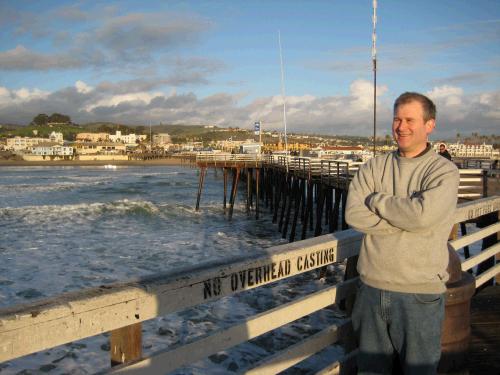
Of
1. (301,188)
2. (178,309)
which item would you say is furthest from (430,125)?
(301,188)

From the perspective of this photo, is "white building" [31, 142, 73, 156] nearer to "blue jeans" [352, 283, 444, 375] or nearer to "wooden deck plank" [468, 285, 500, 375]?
"wooden deck plank" [468, 285, 500, 375]

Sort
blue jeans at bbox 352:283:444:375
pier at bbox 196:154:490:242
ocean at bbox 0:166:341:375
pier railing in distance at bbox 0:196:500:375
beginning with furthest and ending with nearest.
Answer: pier at bbox 196:154:490:242 < ocean at bbox 0:166:341:375 < blue jeans at bbox 352:283:444:375 < pier railing in distance at bbox 0:196:500:375

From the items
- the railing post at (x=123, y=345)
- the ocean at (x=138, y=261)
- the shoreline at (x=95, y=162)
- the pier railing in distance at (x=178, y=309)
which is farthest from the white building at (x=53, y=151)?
the railing post at (x=123, y=345)

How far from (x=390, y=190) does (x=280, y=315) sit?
94 centimetres

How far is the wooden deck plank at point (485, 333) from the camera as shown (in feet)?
11.6

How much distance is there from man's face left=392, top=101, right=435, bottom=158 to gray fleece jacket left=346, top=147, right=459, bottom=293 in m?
0.06

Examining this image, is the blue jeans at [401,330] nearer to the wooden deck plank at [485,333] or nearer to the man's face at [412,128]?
the man's face at [412,128]

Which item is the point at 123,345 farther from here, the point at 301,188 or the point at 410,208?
the point at 301,188

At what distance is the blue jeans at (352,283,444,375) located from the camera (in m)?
2.36

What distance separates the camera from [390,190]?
2482mm

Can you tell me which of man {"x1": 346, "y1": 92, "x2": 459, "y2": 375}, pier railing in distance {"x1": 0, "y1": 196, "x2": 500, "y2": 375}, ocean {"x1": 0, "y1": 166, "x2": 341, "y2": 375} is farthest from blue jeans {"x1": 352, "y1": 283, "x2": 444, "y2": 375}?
ocean {"x1": 0, "y1": 166, "x2": 341, "y2": 375}

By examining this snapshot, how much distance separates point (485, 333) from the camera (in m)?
4.08

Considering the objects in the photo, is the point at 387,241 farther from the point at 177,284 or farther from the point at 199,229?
the point at 199,229

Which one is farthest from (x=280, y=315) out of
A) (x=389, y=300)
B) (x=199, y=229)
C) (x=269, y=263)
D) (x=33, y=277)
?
(x=199, y=229)
